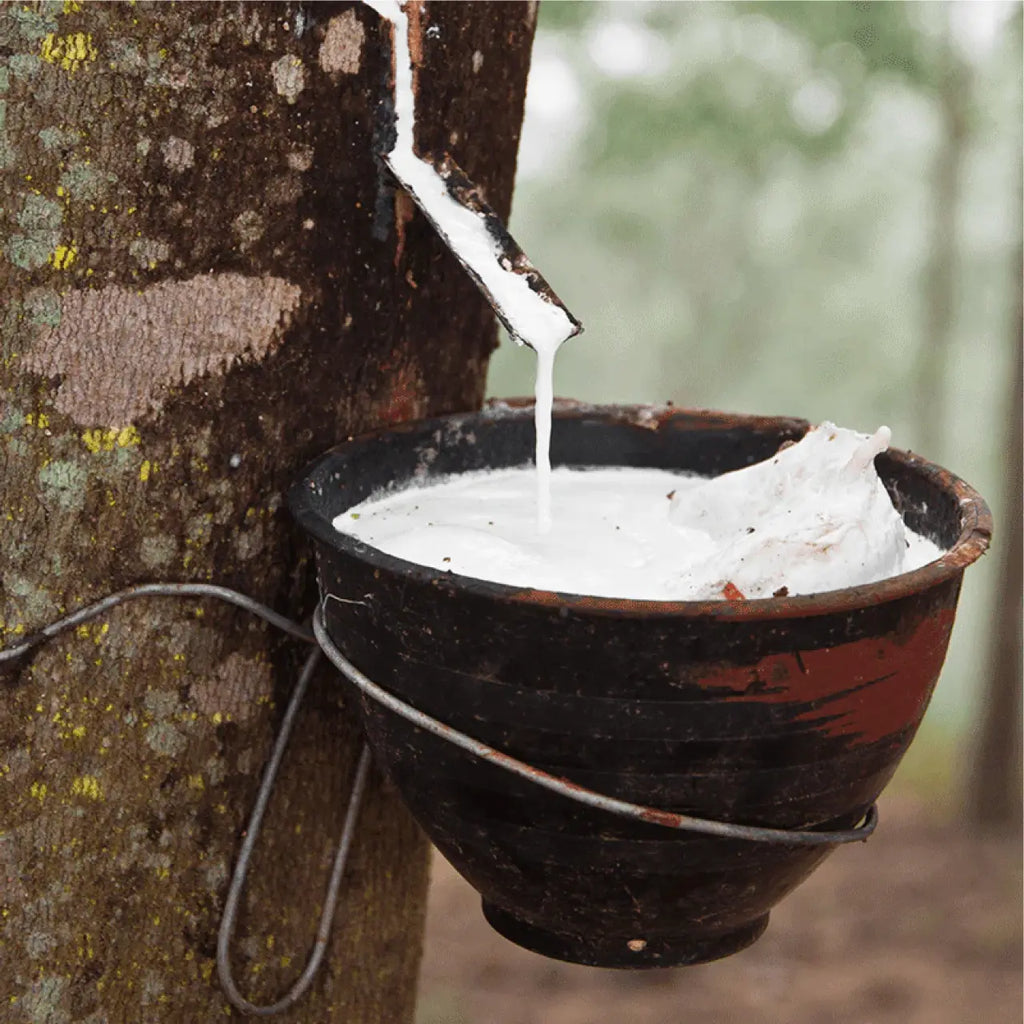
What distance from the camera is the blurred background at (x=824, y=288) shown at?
4.89 metres

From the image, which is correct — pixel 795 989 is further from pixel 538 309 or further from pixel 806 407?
pixel 806 407

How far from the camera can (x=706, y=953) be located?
1.69 meters

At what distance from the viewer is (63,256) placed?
1580 millimetres

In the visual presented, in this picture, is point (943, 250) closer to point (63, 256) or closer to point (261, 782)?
point (261, 782)

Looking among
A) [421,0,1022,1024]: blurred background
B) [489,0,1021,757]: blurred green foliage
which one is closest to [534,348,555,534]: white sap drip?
[421,0,1022,1024]: blurred background

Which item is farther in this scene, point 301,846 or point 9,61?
point 301,846

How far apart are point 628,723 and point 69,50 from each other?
112cm

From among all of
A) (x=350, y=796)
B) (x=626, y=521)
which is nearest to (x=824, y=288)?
(x=626, y=521)

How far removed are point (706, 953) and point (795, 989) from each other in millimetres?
3313

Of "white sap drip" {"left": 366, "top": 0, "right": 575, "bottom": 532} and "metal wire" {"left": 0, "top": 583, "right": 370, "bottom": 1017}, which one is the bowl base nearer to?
"metal wire" {"left": 0, "top": 583, "right": 370, "bottom": 1017}

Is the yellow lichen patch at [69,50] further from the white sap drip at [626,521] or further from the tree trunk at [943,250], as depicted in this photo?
the tree trunk at [943,250]

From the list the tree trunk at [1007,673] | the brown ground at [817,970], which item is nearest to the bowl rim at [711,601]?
the brown ground at [817,970]

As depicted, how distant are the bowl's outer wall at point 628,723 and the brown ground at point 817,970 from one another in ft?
10.6

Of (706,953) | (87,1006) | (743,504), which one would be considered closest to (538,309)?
(743,504)
